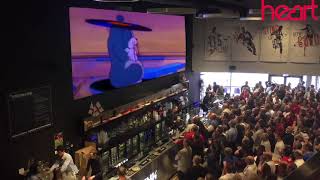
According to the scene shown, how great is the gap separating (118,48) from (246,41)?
645 cm

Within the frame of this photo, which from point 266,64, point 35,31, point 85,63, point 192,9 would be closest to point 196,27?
point 266,64

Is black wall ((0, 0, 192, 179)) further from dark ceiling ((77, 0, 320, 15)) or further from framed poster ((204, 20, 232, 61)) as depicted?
framed poster ((204, 20, 232, 61))

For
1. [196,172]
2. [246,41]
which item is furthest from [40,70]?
[246,41]

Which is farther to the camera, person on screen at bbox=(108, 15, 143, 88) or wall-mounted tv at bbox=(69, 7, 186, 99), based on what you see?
person on screen at bbox=(108, 15, 143, 88)

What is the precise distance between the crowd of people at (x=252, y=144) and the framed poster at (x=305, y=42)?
266 centimetres

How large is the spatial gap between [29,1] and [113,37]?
299cm

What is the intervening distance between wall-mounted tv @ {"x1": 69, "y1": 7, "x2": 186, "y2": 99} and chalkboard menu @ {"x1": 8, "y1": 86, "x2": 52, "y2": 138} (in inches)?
35.7

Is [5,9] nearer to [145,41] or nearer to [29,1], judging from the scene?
[29,1]

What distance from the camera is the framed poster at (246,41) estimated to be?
1416 centimetres

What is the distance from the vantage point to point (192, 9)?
29.9ft

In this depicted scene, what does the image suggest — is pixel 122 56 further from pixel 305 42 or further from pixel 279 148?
pixel 305 42

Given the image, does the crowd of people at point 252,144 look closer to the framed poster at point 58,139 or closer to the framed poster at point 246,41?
the framed poster at point 58,139

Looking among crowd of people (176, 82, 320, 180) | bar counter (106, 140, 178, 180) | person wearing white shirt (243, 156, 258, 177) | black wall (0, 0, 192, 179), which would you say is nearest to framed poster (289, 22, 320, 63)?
crowd of people (176, 82, 320, 180)

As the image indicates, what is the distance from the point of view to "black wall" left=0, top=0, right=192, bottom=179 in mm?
6055
